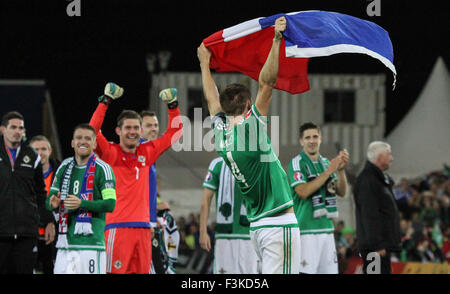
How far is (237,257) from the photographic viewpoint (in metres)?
9.27

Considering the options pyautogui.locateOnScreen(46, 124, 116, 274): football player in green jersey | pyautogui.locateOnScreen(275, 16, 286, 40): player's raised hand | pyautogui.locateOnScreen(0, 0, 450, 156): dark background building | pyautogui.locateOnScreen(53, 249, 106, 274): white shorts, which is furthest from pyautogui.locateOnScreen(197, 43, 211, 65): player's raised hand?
pyautogui.locateOnScreen(0, 0, 450, 156): dark background building

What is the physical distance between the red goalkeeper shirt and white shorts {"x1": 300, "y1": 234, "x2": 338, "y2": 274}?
6.40 feet

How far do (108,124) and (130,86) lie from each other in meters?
1.62

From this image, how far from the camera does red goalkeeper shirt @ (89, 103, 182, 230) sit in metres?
8.35

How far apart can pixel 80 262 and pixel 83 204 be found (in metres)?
0.57

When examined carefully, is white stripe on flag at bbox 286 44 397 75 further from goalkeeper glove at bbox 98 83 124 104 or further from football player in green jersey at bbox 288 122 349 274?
goalkeeper glove at bbox 98 83 124 104

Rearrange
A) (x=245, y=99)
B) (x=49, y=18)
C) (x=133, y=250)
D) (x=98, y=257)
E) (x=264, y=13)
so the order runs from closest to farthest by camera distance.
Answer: (x=245, y=99)
(x=98, y=257)
(x=133, y=250)
(x=264, y=13)
(x=49, y=18)

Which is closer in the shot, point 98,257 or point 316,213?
point 98,257

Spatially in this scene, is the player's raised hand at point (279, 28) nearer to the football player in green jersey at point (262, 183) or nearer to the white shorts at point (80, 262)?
the football player in green jersey at point (262, 183)

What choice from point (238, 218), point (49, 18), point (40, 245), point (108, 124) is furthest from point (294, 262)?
point (108, 124)

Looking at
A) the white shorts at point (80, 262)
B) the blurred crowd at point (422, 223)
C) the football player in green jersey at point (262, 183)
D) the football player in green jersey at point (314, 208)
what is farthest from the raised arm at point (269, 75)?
the blurred crowd at point (422, 223)

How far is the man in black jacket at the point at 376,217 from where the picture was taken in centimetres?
934

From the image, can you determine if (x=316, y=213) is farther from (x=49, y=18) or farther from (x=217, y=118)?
(x=49, y=18)
